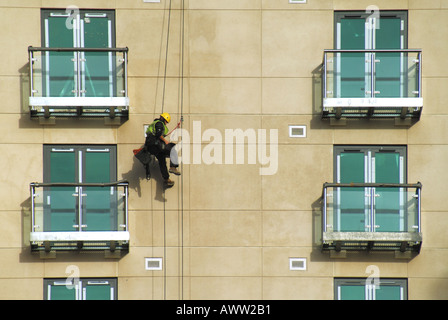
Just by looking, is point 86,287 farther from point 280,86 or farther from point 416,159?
point 416,159

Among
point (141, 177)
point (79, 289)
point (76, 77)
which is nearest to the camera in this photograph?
point (76, 77)

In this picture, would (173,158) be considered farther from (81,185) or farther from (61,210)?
(61,210)

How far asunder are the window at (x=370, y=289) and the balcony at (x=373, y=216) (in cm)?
82

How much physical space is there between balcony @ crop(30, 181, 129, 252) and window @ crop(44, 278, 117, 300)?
871mm

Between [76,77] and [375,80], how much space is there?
6.96 meters

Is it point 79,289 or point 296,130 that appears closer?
point 79,289

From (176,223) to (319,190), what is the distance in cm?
349

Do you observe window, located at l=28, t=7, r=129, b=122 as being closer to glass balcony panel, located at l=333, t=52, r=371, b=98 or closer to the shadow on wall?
the shadow on wall

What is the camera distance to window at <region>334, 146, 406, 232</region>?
19625 mm

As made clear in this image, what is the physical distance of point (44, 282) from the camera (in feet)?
65.6

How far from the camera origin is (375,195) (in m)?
19.7

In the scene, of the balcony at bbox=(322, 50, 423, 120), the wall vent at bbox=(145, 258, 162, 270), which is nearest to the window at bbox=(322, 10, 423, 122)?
the balcony at bbox=(322, 50, 423, 120)

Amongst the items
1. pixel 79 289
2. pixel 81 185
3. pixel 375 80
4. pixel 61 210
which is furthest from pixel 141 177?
pixel 375 80

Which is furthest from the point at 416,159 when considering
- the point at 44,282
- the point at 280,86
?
the point at 44,282
